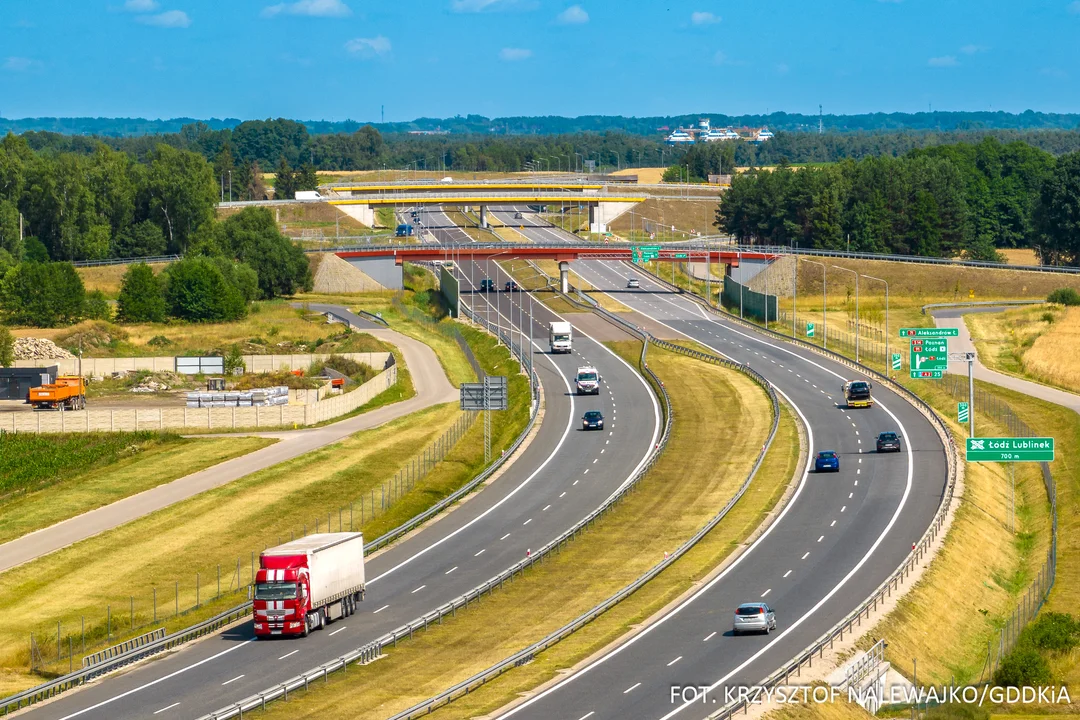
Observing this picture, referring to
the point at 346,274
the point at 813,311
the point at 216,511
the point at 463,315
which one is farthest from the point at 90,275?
the point at 216,511

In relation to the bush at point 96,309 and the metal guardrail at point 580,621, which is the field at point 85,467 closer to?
the metal guardrail at point 580,621

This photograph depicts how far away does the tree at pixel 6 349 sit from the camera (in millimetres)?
134000

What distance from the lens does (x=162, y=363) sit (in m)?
136

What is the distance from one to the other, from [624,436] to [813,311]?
71216 millimetres

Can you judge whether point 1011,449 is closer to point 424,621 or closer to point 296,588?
point 424,621

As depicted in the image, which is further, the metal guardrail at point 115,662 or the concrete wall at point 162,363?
the concrete wall at point 162,363

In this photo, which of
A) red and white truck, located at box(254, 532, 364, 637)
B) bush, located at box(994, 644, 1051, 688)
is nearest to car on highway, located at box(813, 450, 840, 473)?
bush, located at box(994, 644, 1051, 688)

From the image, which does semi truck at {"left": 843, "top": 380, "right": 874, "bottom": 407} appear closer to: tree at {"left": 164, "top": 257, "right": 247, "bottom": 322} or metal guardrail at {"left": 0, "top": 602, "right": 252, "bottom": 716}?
metal guardrail at {"left": 0, "top": 602, "right": 252, "bottom": 716}

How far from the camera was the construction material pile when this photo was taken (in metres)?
114

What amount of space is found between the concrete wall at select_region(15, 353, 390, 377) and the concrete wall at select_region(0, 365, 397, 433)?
23934 mm

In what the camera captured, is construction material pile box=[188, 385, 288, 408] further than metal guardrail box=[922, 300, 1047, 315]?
No

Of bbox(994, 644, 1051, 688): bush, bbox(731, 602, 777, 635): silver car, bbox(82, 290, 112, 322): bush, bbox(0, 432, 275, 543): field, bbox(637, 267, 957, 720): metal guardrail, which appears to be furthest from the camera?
bbox(82, 290, 112, 322): bush

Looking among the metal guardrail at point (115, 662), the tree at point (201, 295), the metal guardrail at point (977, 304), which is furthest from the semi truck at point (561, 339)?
the metal guardrail at point (115, 662)

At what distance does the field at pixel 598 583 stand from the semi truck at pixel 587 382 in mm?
9399
